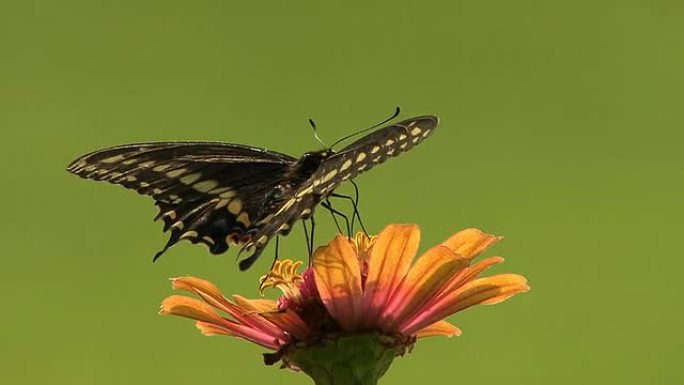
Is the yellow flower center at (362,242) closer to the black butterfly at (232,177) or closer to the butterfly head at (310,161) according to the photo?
the black butterfly at (232,177)

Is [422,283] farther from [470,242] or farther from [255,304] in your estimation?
[255,304]

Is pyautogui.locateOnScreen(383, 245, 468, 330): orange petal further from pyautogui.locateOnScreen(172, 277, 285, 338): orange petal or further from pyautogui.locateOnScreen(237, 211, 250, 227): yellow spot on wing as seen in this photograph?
pyautogui.locateOnScreen(237, 211, 250, 227): yellow spot on wing

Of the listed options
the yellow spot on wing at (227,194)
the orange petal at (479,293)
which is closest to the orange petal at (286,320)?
the orange petal at (479,293)

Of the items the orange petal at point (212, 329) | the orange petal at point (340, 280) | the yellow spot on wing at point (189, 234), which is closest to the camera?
the orange petal at point (340, 280)

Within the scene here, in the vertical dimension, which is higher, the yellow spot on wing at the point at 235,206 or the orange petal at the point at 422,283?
the yellow spot on wing at the point at 235,206

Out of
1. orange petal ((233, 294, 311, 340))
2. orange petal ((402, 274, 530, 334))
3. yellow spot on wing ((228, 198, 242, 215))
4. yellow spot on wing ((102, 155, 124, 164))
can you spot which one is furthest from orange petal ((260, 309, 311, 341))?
yellow spot on wing ((102, 155, 124, 164))

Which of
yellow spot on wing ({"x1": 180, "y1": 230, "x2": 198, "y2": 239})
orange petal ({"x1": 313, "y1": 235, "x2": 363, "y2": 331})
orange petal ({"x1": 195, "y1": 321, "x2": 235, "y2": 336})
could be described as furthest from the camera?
yellow spot on wing ({"x1": 180, "y1": 230, "x2": 198, "y2": 239})

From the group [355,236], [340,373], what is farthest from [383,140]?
[340,373]
